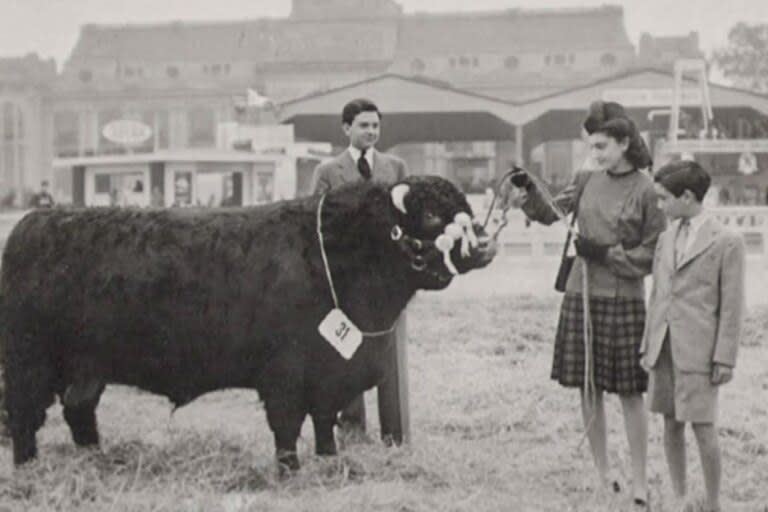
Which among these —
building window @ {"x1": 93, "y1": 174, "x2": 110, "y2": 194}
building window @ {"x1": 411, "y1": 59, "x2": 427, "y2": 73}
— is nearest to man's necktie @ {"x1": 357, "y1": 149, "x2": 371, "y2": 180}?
building window @ {"x1": 93, "y1": 174, "x2": 110, "y2": 194}

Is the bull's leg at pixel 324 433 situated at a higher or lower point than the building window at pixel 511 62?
lower

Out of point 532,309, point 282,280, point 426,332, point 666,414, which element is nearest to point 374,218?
point 282,280

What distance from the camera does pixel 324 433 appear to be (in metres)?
4.79

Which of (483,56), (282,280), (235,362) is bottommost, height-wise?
(235,362)

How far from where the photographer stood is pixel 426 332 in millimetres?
9609

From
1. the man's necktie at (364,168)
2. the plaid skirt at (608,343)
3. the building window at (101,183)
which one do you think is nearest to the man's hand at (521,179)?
the plaid skirt at (608,343)

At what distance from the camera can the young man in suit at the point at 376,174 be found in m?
5.39

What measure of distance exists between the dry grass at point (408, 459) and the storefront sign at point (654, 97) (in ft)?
77.0

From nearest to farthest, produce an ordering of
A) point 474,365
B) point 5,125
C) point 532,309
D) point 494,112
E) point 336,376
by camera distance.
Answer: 1. point 336,376
2. point 474,365
3. point 532,309
4. point 494,112
5. point 5,125

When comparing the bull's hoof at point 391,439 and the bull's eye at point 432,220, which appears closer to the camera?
the bull's eye at point 432,220

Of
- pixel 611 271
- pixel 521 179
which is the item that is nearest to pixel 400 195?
pixel 521 179

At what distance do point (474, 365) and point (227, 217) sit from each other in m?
3.52

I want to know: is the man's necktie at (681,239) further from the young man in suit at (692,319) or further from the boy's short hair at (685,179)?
the boy's short hair at (685,179)

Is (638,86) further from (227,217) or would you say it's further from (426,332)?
(227,217)
